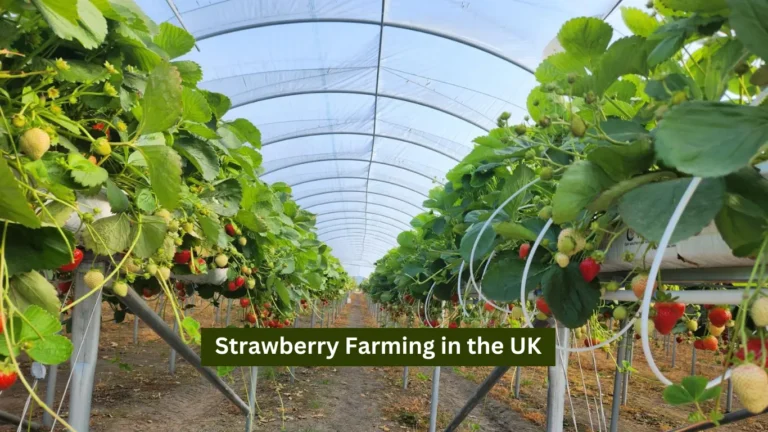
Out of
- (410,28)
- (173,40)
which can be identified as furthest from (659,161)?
(410,28)

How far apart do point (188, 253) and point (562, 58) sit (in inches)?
48.6

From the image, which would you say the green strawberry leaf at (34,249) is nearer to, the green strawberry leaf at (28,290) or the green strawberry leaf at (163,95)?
the green strawberry leaf at (28,290)

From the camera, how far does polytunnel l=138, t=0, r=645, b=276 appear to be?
19.3 ft

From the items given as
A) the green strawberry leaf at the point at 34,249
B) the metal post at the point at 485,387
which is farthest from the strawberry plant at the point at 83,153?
the metal post at the point at 485,387

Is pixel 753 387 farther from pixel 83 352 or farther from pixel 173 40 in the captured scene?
pixel 83 352

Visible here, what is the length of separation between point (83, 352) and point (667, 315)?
1.48 meters

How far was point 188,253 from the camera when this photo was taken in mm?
1695

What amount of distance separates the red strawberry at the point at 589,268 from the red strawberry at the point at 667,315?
193mm

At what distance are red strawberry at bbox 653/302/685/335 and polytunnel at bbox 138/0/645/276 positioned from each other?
514 centimetres

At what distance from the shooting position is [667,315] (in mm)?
823

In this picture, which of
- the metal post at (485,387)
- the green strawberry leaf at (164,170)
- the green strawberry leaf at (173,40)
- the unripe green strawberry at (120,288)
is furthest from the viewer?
the metal post at (485,387)

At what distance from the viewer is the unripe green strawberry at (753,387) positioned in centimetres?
53

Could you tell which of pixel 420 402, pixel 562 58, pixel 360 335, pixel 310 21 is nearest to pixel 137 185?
pixel 360 335

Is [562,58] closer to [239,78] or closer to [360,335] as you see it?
[360,335]
